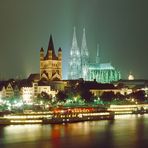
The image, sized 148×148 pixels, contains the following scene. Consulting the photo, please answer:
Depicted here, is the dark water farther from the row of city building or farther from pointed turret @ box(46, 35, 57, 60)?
pointed turret @ box(46, 35, 57, 60)

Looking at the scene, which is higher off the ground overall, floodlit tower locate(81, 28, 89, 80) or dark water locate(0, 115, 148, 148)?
floodlit tower locate(81, 28, 89, 80)

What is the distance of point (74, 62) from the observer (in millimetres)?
57688

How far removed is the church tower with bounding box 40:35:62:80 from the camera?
51.2 meters

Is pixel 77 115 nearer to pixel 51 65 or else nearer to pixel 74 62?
pixel 51 65

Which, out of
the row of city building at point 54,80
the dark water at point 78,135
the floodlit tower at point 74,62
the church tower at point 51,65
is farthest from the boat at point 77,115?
the floodlit tower at point 74,62

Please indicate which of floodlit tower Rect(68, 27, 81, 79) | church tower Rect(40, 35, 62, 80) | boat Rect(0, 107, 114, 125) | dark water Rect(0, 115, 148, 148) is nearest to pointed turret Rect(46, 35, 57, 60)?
church tower Rect(40, 35, 62, 80)

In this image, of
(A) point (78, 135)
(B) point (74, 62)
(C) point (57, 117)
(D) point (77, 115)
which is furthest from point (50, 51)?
(A) point (78, 135)

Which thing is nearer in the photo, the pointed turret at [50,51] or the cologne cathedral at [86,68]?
the pointed turret at [50,51]

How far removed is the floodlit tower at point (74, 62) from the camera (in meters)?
56.8

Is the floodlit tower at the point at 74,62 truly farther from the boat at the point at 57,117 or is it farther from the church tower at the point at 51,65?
the boat at the point at 57,117

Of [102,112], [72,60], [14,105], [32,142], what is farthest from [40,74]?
[32,142]

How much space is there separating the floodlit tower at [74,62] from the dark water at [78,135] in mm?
26232

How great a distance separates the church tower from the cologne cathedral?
4.46m

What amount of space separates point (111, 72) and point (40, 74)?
45.0ft
